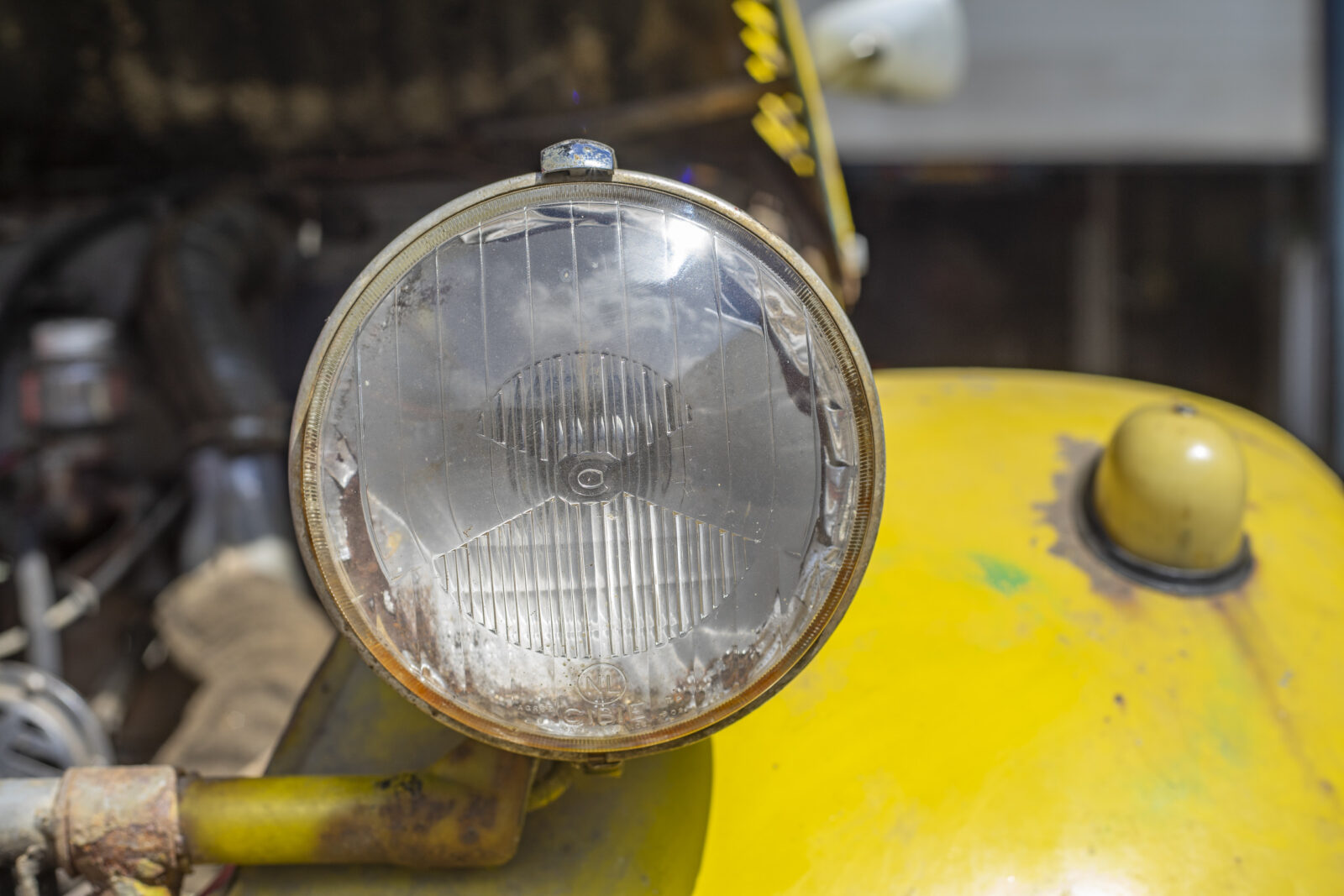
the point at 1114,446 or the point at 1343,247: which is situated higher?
the point at 1343,247

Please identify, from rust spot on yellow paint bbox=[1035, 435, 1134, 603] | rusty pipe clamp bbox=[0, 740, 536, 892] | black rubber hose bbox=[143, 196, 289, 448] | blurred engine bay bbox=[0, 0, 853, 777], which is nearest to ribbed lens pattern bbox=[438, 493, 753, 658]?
rusty pipe clamp bbox=[0, 740, 536, 892]

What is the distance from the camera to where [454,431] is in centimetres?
66

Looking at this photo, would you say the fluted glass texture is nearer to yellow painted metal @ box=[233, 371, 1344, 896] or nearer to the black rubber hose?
yellow painted metal @ box=[233, 371, 1344, 896]

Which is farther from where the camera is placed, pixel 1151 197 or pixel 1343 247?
pixel 1151 197

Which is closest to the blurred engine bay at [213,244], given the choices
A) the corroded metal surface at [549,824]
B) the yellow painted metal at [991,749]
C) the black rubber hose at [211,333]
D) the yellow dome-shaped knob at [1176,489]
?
the black rubber hose at [211,333]

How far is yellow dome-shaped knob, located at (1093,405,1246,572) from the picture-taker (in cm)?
90

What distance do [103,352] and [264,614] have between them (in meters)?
0.78

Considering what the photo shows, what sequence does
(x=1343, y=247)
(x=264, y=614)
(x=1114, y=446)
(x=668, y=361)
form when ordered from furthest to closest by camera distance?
1. (x=1343, y=247)
2. (x=264, y=614)
3. (x=1114, y=446)
4. (x=668, y=361)

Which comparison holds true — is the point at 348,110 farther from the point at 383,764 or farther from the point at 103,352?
the point at 383,764

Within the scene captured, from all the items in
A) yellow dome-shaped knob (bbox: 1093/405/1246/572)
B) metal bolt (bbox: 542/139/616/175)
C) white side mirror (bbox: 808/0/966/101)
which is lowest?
yellow dome-shaped knob (bbox: 1093/405/1246/572)

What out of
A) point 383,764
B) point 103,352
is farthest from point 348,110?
point 383,764

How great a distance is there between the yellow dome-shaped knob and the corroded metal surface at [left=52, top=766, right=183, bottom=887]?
0.90 metres

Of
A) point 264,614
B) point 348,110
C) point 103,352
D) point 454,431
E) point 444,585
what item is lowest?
point 264,614

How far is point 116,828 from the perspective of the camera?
759mm
